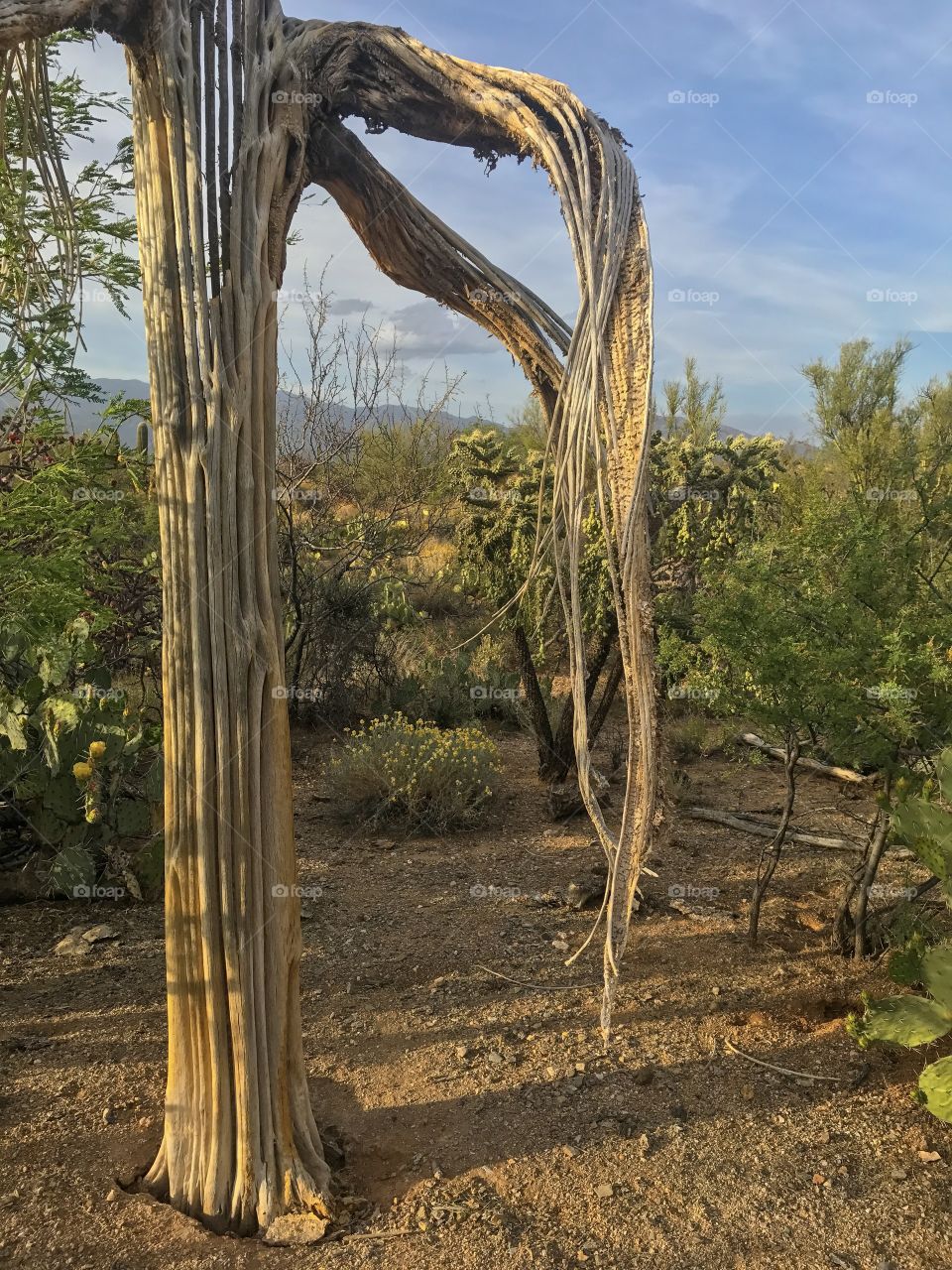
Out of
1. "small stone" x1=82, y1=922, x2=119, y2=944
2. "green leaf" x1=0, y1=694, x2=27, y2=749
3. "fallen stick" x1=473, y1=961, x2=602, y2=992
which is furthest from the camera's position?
"small stone" x1=82, y1=922, x2=119, y2=944

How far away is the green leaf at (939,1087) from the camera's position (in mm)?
2672

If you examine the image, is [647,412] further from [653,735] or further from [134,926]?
[134,926]

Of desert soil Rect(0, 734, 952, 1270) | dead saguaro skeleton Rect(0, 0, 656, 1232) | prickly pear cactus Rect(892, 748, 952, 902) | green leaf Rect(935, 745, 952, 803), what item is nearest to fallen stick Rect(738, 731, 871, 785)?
desert soil Rect(0, 734, 952, 1270)

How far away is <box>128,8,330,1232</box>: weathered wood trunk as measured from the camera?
209 cm

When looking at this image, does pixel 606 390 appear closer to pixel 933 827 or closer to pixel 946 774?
pixel 946 774

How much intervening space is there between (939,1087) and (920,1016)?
0.29 meters

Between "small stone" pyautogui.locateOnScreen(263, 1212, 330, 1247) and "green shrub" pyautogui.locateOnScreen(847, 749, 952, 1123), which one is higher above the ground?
"green shrub" pyautogui.locateOnScreen(847, 749, 952, 1123)

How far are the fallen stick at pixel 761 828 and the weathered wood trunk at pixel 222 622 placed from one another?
12.5 feet

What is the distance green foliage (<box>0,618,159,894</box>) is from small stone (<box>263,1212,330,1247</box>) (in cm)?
226

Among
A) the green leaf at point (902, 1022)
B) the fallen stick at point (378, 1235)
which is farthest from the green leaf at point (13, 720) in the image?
the green leaf at point (902, 1022)

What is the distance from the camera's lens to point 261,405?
2.21 metres

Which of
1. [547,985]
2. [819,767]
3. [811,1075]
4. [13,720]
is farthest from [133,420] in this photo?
[819,767]

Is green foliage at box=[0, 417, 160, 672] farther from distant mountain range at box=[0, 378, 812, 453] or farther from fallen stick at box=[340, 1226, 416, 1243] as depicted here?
fallen stick at box=[340, 1226, 416, 1243]

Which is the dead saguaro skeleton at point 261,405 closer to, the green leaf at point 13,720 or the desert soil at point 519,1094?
the desert soil at point 519,1094
